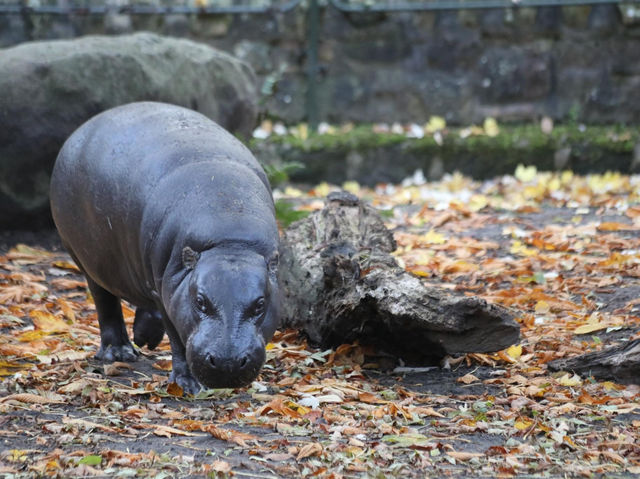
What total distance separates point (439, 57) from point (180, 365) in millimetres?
7102

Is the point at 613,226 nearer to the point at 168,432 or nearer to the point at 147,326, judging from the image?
the point at 147,326

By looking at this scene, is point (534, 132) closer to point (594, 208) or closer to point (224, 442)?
point (594, 208)

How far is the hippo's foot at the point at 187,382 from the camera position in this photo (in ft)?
13.8

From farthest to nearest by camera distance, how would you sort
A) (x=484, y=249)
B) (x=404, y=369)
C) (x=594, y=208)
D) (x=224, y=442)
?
(x=594, y=208) < (x=484, y=249) < (x=404, y=369) < (x=224, y=442)

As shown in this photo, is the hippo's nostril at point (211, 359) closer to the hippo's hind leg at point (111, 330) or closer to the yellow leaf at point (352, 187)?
the hippo's hind leg at point (111, 330)

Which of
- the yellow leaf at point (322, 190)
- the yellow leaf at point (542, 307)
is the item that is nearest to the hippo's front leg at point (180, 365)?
the yellow leaf at point (542, 307)

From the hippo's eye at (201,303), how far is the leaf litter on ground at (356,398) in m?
0.45

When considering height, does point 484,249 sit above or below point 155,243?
below

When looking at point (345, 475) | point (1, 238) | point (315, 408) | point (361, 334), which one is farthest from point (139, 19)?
point (345, 475)

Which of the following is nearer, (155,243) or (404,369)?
(155,243)

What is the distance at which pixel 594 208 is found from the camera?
8.05m

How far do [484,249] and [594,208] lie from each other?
1.66 meters

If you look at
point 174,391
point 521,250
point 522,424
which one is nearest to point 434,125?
point 521,250

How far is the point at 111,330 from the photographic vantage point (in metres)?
4.93
